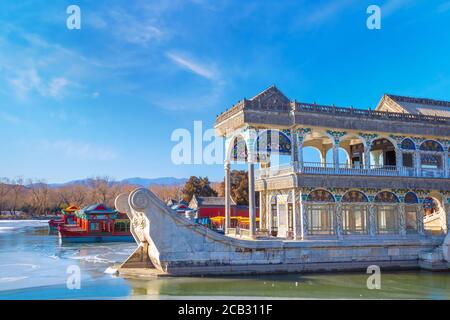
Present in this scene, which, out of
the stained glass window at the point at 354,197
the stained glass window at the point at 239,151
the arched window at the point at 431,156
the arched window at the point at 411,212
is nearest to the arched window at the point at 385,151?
the arched window at the point at 431,156

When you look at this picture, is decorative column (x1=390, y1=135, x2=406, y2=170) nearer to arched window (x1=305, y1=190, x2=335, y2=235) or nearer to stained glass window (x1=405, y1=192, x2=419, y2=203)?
stained glass window (x1=405, y1=192, x2=419, y2=203)

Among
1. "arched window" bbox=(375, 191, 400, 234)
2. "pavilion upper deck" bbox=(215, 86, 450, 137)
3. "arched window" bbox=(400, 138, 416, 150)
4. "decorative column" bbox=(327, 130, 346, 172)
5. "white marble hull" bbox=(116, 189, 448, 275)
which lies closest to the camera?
"white marble hull" bbox=(116, 189, 448, 275)

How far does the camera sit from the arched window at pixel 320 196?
18487 mm

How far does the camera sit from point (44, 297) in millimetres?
12508

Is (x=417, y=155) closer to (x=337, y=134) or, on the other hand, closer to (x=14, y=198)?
(x=337, y=134)

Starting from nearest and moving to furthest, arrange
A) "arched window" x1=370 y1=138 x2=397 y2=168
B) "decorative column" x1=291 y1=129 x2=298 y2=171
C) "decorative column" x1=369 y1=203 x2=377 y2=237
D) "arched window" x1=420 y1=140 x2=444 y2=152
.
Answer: "decorative column" x1=291 y1=129 x2=298 y2=171, "decorative column" x1=369 y1=203 x2=377 y2=237, "arched window" x1=420 y1=140 x2=444 y2=152, "arched window" x1=370 y1=138 x2=397 y2=168

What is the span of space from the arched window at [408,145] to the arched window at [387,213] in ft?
7.86

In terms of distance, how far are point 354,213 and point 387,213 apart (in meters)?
1.71

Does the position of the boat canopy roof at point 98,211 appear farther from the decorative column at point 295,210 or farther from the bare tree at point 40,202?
the bare tree at point 40,202

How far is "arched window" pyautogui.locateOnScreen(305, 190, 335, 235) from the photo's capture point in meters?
18.5

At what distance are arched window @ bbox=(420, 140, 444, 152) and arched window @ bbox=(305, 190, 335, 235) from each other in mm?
5849

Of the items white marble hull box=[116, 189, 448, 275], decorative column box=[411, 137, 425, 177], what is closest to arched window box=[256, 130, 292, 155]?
white marble hull box=[116, 189, 448, 275]

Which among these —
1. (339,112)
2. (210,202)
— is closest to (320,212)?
(339,112)

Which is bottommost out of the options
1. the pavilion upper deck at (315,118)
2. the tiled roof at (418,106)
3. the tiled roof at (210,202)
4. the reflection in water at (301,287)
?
the reflection in water at (301,287)
